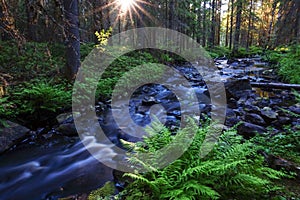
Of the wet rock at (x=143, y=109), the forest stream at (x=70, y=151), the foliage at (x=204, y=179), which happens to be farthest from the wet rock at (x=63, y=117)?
the foliage at (x=204, y=179)

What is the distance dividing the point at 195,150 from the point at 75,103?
599cm

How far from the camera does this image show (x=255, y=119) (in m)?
6.33

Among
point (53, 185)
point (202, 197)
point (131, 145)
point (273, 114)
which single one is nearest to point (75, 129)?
point (53, 185)

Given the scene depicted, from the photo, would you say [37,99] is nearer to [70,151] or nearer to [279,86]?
[70,151]

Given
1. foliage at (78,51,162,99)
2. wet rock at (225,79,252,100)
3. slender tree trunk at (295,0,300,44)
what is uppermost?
slender tree trunk at (295,0,300,44)

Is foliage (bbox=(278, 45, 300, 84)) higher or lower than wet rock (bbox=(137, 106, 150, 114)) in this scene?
higher

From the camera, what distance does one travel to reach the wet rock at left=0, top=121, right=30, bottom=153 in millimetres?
5708

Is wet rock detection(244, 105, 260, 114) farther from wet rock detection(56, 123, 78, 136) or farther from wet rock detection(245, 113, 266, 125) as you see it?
wet rock detection(56, 123, 78, 136)

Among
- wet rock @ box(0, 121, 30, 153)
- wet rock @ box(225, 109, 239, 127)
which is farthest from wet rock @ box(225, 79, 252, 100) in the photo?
wet rock @ box(0, 121, 30, 153)

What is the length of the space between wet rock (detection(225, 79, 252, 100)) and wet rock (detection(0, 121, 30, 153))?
26.5 feet

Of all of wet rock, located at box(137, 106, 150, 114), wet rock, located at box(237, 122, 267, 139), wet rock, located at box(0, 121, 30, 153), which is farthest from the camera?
wet rock, located at box(137, 106, 150, 114)

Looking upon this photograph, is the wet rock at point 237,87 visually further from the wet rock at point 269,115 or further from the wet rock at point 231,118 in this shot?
the wet rock at point 269,115

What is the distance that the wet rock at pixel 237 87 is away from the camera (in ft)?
32.6

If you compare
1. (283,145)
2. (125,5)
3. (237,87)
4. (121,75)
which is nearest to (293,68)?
(237,87)
